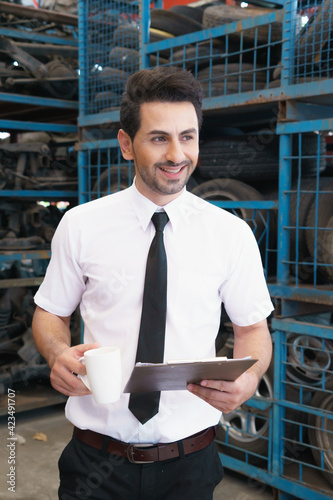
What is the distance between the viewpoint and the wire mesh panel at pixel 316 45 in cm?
265

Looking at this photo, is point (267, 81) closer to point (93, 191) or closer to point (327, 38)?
point (327, 38)

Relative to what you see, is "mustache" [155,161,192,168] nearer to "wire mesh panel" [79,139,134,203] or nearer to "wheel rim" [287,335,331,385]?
"wheel rim" [287,335,331,385]

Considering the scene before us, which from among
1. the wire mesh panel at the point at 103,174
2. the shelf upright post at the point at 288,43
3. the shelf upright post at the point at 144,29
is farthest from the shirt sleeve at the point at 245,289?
the shelf upright post at the point at 144,29

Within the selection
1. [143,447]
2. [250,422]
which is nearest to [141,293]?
[143,447]

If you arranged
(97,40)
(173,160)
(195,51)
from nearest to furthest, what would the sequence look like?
(173,160) → (195,51) → (97,40)

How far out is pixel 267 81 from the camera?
295 centimetres

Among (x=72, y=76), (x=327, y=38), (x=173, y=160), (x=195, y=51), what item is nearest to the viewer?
(x=173, y=160)

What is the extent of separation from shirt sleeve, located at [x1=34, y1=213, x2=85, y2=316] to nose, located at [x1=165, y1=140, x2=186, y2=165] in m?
0.36

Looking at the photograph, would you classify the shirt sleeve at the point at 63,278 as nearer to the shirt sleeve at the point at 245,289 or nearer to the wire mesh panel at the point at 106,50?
the shirt sleeve at the point at 245,289

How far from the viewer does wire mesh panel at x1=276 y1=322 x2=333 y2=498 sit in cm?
279

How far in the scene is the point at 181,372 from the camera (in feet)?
4.11

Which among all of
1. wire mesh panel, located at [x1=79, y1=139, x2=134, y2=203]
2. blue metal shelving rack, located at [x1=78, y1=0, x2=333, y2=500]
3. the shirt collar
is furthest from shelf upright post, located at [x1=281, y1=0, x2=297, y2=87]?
the shirt collar

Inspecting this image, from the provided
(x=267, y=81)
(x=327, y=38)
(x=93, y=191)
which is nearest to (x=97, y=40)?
(x=93, y=191)

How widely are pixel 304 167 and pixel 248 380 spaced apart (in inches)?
84.9
